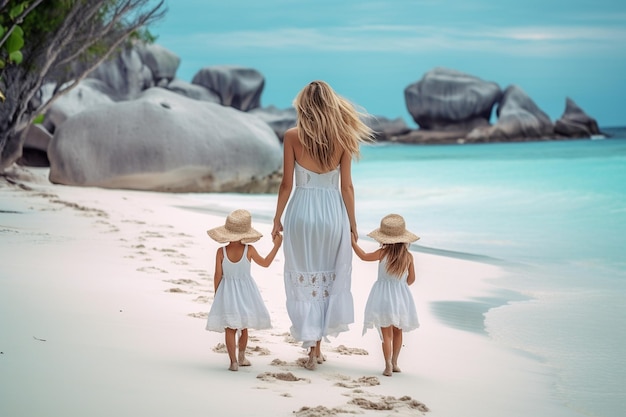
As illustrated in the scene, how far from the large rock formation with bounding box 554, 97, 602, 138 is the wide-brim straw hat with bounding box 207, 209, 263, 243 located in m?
62.8

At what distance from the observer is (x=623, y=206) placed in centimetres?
1609

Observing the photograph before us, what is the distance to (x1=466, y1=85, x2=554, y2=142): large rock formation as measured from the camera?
63.5 metres

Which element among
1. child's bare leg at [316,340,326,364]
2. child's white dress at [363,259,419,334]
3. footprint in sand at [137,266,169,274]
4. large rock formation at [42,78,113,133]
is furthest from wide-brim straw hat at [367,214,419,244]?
large rock formation at [42,78,113,133]

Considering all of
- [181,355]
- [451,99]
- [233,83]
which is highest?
[451,99]

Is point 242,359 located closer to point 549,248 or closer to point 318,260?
point 318,260

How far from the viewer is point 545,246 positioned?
11430 mm

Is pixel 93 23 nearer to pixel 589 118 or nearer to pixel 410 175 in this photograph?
pixel 410 175

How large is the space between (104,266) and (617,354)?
148 inches

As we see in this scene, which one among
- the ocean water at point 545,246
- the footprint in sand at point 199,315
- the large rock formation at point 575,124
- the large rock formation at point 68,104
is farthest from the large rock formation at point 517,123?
the footprint in sand at point 199,315

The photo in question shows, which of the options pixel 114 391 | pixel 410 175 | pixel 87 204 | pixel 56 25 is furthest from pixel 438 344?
pixel 410 175

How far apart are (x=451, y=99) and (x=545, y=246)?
55875 millimetres

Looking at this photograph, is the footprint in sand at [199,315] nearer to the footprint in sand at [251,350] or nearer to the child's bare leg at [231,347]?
the footprint in sand at [251,350]

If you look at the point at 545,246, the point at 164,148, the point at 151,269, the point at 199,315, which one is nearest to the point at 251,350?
the point at 199,315

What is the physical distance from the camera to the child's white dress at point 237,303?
4.52 m
